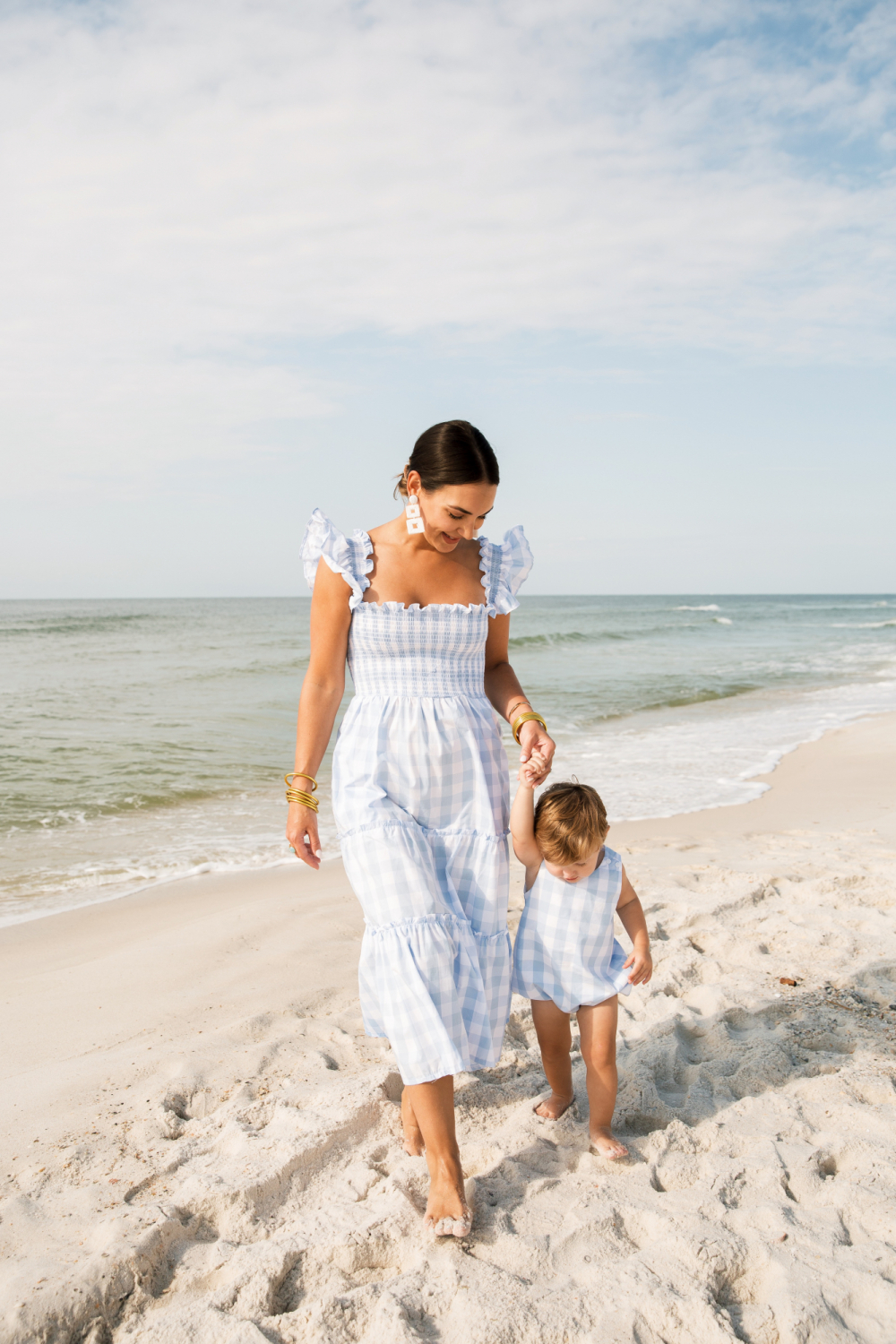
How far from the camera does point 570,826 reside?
2.48 m

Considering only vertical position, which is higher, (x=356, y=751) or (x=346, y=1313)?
(x=356, y=751)

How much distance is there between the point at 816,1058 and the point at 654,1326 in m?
1.43

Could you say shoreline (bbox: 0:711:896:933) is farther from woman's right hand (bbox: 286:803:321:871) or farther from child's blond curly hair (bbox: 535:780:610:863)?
child's blond curly hair (bbox: 535:780:610:863)

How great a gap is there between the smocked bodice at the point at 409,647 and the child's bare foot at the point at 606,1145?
1280mm

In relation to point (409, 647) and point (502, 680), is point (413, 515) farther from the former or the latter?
point (502, 680)

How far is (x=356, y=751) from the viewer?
2467 mm

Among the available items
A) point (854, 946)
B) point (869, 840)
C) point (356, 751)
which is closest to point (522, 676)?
point (869, 840)

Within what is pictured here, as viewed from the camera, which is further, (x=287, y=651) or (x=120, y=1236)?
(x=287, y=651)

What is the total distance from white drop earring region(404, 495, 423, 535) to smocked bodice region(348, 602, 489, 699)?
0.75 ft

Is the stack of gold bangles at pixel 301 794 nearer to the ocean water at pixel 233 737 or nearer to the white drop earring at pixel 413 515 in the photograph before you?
the white drop earring at pixel 413 515

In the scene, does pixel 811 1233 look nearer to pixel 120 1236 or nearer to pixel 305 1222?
pixel 305 1222

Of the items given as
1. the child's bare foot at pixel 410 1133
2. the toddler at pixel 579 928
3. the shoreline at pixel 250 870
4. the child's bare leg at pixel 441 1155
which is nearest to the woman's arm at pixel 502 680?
the toddler at pixel 579 928

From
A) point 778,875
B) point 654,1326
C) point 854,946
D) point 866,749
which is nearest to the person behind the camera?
point 654,1326

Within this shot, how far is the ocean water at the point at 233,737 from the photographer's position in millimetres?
5969
